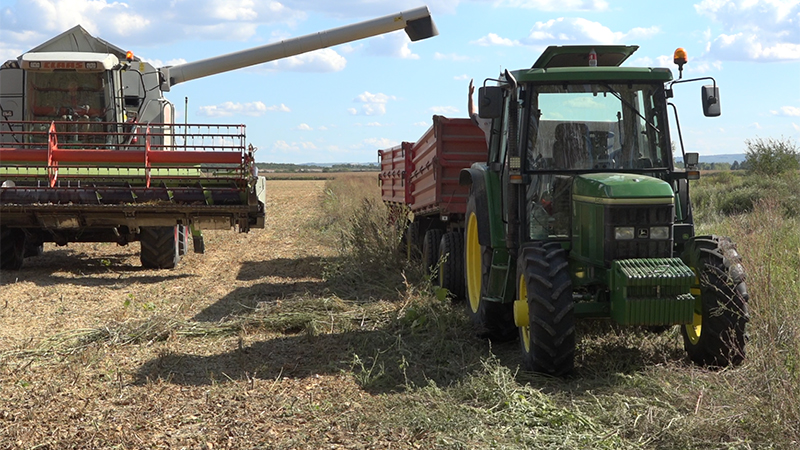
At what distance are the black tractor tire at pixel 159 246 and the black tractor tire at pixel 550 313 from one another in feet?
22.2

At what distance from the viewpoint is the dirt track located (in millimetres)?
4805

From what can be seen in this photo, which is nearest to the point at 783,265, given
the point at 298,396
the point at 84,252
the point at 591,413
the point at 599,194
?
the point at 599,194

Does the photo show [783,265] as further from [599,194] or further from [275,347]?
[275,347]

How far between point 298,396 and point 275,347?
1.46m

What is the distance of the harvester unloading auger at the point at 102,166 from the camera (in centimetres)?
1045

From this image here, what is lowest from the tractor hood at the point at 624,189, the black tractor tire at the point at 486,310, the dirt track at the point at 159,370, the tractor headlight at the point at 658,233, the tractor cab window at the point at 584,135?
the dirt track at the point at 159,370

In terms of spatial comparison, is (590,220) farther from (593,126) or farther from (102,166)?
(102,166)

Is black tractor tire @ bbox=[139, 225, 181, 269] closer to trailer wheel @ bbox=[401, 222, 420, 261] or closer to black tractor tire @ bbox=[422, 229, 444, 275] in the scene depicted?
trailer wheel @ bbox=[401, 222, 420, 261]

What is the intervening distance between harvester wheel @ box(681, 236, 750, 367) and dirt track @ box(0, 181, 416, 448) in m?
2.21

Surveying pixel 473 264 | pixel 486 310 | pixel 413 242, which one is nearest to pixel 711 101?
pixel 486 310

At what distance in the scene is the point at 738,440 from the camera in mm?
4199

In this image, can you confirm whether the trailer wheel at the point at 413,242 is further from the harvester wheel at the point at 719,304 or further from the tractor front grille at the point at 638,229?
the harvester wheel at the point at 719,304

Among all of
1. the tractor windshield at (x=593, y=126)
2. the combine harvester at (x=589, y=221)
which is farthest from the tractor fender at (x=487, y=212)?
the tractor windshield at (x=593, y=126)

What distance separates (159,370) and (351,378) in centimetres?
140
